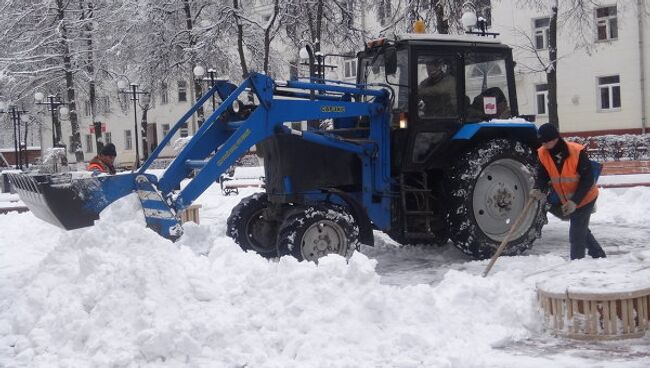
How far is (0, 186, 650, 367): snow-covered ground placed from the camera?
15.5 ft

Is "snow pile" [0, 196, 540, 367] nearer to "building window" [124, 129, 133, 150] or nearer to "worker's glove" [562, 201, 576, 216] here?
"worker's glove" [562, 201, 576, 216]

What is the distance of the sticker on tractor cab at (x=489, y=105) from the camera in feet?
28.1

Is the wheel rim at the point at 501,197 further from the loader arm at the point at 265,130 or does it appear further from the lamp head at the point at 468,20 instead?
the lamp head at the point at 468,20

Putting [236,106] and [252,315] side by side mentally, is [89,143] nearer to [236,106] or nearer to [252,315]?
[236,106]

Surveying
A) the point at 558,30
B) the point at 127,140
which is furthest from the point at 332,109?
the point at 127,140

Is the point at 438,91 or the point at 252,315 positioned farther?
the point at 438,91

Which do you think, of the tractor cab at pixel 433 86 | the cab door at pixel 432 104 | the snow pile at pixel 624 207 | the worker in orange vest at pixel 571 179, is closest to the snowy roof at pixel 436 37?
the tractor cab at pixel 433 86

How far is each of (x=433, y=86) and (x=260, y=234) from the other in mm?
2606

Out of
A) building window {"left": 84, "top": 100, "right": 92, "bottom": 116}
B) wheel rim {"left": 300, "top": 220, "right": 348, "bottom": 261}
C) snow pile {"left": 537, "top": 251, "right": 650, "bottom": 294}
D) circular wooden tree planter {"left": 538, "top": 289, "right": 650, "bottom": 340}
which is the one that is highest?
building window {"left": 84, "top": 100, "right": 92, "bottom": 116}

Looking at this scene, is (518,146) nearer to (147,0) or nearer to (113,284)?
(113,284)

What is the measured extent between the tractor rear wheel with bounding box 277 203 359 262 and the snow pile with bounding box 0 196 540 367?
1046 mm

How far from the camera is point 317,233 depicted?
755 centimetres

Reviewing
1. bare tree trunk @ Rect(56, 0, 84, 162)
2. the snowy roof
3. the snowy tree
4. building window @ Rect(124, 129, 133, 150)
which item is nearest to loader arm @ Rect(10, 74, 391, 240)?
the snowy roof

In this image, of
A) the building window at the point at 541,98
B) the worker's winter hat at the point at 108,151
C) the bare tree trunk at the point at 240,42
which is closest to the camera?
the worker's winter hat at the point at 108,151
